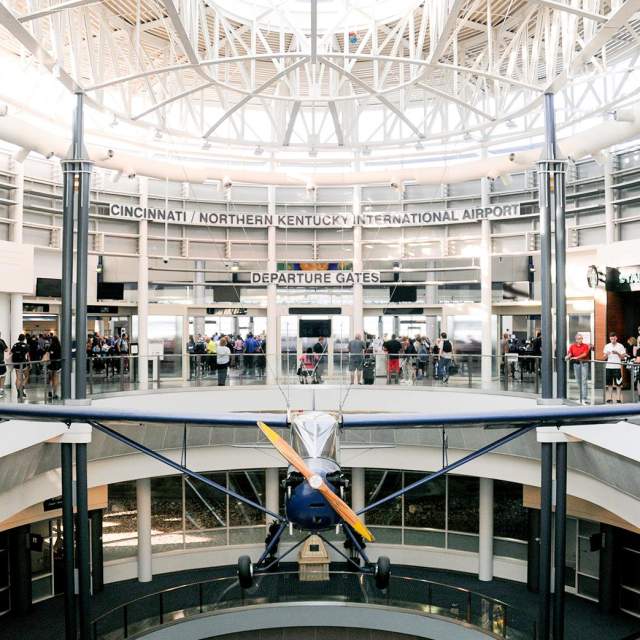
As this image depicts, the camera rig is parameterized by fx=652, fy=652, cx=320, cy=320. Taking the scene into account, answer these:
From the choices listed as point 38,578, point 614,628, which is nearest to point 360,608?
point 614,628

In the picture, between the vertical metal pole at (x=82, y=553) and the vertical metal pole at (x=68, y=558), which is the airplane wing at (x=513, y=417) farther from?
the vertical metal pole at (x=68, y=558)

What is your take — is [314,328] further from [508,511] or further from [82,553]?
[82,553]

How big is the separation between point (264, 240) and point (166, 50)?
7.85 meters

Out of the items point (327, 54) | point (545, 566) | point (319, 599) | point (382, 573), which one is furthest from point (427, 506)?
point (327, 54)

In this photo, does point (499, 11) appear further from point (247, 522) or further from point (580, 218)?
point (247, 522)

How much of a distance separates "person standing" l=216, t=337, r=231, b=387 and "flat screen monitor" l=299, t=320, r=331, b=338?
5766 millimetres

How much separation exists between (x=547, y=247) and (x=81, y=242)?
9.83m

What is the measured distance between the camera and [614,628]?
1666cm

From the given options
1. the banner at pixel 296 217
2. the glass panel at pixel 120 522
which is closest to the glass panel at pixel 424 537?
the glass panel at pixel 120 522

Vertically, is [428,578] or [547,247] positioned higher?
[547,247]

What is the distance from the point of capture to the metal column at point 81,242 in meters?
13.8

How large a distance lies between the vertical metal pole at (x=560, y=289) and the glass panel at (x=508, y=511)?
857 centimetres

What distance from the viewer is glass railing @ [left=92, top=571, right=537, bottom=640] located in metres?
16.0

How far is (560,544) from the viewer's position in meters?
13.1
